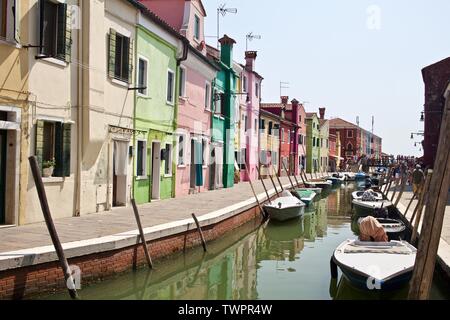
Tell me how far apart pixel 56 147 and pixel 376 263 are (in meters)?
7.37

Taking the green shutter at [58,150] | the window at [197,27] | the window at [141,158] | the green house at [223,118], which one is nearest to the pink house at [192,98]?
the window at [197,27]

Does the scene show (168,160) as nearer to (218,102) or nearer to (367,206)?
(218,102)

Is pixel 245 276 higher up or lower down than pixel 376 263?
lower down

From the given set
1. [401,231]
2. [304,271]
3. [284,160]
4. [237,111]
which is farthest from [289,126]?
[304,271]

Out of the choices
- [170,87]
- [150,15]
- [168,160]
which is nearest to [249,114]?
[170,87]

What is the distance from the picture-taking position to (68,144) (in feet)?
36.5

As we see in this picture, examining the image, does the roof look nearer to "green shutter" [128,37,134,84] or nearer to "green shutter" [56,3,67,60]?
"green shutter" [128,37,134,84]

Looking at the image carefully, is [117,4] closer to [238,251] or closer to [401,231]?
[238,251]

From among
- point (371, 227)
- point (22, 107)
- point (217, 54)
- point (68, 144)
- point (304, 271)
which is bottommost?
point (304, 271)

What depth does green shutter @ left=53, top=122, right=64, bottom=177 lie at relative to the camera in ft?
35.6

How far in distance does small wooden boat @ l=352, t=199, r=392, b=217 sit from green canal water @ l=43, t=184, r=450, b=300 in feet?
14.9

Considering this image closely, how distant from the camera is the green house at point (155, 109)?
48.8 ft

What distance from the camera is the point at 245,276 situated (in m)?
10.3
